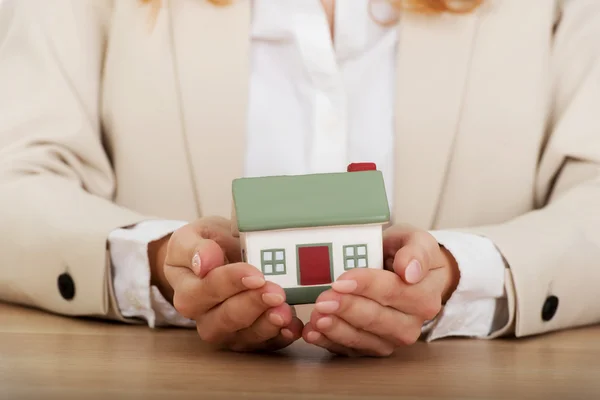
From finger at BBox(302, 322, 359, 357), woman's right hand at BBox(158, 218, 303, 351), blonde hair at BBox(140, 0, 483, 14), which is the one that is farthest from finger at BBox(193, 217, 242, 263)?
blonde hair at BBox(140, 0, 483, 14)

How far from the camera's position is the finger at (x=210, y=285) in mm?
599

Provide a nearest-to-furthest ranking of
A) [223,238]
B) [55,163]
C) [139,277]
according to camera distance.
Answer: [223,238] → [139,277] → [55,163]

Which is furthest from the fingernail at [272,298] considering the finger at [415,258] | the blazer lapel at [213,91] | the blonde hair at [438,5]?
the blonde hair at [438,5]

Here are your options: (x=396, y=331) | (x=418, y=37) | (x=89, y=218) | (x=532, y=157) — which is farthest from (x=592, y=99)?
(x=89, y=218)

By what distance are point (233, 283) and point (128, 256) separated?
0.27 meters

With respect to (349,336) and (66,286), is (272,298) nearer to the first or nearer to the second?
(349,336)

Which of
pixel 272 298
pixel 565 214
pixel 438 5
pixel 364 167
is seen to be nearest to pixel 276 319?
pixel 272 298

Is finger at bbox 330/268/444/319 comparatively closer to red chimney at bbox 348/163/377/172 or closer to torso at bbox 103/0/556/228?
red chimney at bbox 348/163/377/172

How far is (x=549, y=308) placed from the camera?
84cm

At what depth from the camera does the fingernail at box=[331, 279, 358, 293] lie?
60 cm

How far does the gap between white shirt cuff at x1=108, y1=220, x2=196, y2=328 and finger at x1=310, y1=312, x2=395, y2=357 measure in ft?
0.81

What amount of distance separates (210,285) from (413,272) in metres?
A: 0.16

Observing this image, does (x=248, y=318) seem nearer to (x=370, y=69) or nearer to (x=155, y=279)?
(x=155, y=279)

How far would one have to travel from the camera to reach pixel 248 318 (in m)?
0.63
